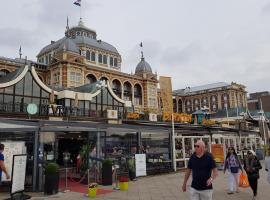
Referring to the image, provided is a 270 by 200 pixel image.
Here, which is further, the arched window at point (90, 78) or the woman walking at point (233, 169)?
the arched window at point (90, 78)

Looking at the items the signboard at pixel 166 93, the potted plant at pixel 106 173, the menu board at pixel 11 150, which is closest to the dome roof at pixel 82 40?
the signboard at pixel 166 93

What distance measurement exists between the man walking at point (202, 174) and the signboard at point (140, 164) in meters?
10.1

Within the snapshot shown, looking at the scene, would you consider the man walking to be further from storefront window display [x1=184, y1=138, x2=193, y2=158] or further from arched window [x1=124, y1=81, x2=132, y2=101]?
arched window [x1=124, y1=81, x2=132, y2=101]

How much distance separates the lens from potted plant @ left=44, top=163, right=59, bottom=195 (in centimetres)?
1153

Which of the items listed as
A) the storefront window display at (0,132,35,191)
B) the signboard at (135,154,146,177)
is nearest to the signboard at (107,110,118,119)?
the signboard at (135,154,146,177)

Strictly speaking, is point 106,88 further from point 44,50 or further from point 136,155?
point 44,50

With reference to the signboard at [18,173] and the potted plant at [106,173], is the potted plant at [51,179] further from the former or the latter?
the potted plant at [106,173]

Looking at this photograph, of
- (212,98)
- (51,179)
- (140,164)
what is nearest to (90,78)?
(140,164)

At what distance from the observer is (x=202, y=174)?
620cm

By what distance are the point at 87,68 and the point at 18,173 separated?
46.6m

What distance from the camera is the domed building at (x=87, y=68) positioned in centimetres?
5181

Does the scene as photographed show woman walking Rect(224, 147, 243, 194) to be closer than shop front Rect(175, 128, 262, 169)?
Yes

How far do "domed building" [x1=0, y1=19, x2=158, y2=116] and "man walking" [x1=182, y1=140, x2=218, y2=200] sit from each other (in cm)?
4315

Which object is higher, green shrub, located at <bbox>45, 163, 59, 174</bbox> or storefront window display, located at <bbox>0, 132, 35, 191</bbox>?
storefront window display, located at <bbox>0, 132, 35, 191</bbox>
